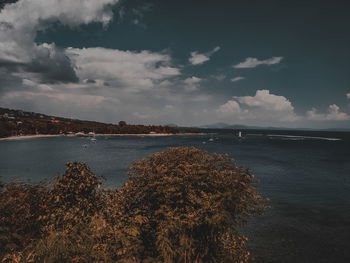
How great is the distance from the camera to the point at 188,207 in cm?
1465

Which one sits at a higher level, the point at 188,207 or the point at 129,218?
the point at 188,207

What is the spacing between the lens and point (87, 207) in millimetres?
14883

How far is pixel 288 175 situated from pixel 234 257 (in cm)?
6128

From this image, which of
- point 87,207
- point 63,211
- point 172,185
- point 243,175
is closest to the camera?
point 63,211

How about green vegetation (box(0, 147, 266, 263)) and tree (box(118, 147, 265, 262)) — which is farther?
tree (box(118, 147, 265, 262))

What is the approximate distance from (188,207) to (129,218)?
14.3 feet

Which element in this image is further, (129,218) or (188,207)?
(188,207)

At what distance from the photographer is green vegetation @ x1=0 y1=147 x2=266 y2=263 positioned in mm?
11984

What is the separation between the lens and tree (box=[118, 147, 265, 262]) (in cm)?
1374

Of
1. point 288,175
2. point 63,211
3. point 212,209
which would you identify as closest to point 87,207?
point 63,211

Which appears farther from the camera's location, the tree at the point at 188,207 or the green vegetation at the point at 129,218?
the tree at the point at 188,207

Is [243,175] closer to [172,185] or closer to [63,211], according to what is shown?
[172,185]

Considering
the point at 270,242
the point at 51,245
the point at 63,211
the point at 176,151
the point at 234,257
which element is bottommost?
the point at 270,242

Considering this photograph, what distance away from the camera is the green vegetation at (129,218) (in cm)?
1198
